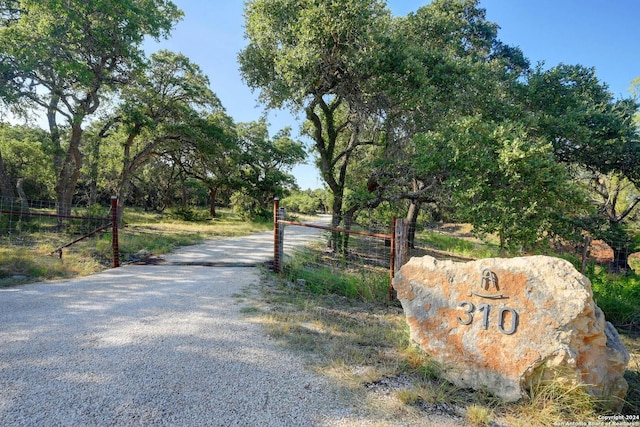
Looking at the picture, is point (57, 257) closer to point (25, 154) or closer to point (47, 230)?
point (47, 230)

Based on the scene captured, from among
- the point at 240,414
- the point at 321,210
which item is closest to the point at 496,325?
the point at 240,414

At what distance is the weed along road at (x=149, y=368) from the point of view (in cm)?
219

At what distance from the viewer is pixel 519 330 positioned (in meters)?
2.65

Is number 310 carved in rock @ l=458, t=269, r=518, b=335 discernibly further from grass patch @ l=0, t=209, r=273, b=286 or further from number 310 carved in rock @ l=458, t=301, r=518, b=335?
grass patch @ l=0, t=209, r=273, b=286

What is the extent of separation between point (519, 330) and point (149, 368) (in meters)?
3.25

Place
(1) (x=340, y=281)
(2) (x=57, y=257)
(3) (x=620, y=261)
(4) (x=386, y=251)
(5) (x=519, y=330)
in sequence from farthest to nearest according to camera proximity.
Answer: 1. (4) (x=386, y=251)
2. (3) (x=620, y=261)
3. (2) (x=57, y=257)
4. (1) (x=340, y=281)
5. (5) (x=519, y=330)

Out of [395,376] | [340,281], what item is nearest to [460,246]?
[340,281]

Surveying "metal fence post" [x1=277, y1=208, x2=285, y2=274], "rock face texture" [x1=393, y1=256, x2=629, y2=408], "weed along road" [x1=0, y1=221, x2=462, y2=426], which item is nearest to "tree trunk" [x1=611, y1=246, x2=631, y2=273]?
"rock face texture" [x1=393, y1=256, x2=629, y2=408]

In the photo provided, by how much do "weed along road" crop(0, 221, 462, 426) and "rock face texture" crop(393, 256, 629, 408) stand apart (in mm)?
1161

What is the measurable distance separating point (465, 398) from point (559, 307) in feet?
3.55

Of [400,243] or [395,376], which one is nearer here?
[395,376]

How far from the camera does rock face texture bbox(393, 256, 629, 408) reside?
252cm

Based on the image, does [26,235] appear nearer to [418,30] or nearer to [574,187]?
[418,30]

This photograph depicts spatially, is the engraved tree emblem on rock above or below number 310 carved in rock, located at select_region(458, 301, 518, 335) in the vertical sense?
above
